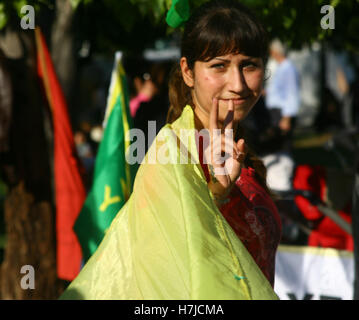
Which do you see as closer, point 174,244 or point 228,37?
point 174,244

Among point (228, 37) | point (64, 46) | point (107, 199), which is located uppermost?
point (64, 46)

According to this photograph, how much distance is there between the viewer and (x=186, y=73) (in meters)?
2.26

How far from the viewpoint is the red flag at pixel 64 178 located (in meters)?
4.76

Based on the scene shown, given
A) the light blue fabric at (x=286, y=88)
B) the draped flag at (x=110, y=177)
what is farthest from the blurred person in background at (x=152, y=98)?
the light blue fabric at (x=286, y=88)

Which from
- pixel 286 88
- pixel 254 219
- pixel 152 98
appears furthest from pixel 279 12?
pixel 286 88

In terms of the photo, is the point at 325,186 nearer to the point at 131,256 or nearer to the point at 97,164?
the point at 97,164

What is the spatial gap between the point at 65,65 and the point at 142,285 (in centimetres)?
399

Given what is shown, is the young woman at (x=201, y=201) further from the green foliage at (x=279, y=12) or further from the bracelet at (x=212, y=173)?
the green foliage at (x=279, y=12)

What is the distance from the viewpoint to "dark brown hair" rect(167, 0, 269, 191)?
2.12m

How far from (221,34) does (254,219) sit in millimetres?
620

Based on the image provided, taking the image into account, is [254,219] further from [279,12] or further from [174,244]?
[279,12]

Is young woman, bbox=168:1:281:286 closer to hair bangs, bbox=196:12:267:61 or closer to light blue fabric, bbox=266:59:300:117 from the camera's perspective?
hair bangs, bbox=196:12:267:61
